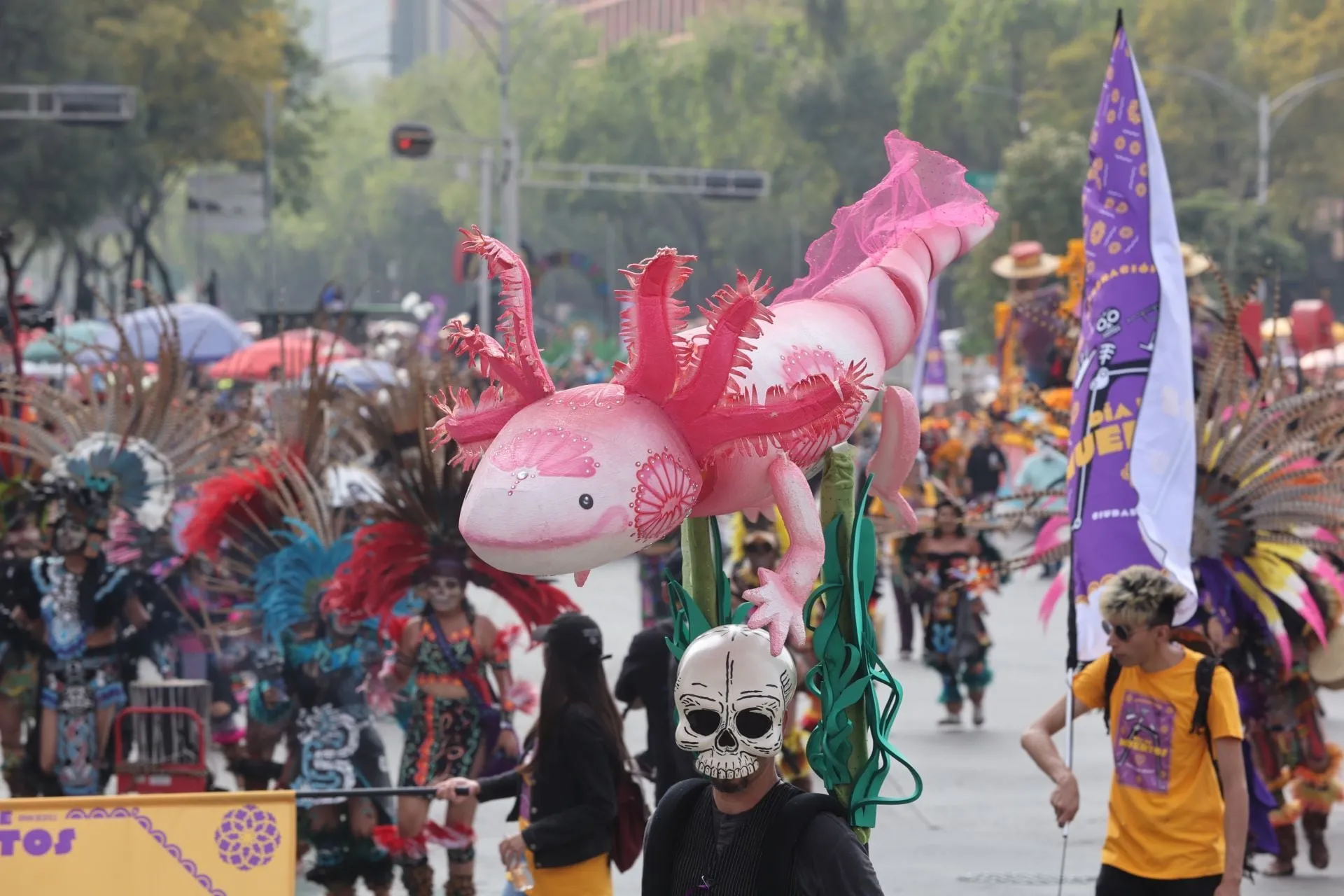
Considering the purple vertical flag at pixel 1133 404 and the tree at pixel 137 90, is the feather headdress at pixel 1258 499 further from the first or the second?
the tree at pixel 137 90

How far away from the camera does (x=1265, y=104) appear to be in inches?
1537

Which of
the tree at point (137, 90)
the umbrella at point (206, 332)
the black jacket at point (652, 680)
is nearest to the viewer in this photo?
the black jacket at point (652, 680)

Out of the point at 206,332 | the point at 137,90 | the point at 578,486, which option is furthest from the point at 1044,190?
the point at 578,486

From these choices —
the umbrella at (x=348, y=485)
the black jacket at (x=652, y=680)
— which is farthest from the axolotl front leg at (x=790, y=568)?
the umbrella at (x=348, y=485)

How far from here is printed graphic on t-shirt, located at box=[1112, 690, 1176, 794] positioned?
5.91 metres

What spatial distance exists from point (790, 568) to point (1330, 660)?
5.67 metres

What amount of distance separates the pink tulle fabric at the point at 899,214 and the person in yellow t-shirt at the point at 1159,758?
1.73 metres

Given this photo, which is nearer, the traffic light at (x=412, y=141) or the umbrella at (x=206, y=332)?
the umbrella at (x=206, y=332)

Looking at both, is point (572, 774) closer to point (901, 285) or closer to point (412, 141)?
point (901, 285)

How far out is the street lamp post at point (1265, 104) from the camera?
38.7 m

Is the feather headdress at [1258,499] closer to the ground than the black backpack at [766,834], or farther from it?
farther from it

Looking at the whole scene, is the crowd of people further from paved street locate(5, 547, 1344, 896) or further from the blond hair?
paved street locate(5, 547, 1344, 896)

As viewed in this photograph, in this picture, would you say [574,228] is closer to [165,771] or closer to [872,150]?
[872,150]

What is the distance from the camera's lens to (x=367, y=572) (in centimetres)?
820
